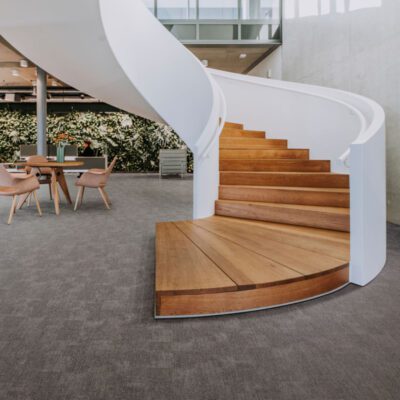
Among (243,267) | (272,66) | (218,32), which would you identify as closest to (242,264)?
(243,267)

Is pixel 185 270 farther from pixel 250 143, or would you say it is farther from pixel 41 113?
pixel 41 113

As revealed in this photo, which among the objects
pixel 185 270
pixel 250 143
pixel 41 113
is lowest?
pixel 185 270

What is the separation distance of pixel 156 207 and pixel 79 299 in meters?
4.15

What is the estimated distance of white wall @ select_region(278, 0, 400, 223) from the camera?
198 inches

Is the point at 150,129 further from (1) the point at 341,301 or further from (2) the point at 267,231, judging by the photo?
(1) the point at 341,301

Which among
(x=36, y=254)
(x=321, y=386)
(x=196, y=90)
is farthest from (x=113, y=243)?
(x=196, y=90)

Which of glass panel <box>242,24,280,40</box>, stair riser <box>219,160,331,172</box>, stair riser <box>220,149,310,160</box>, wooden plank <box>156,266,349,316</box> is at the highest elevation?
glass panel <box>242,24,280,40</box>

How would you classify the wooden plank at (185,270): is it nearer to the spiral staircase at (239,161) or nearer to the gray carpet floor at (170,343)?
the spiral staircase at (239,161)

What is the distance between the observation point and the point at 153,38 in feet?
22.6

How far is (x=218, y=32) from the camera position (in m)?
10.6

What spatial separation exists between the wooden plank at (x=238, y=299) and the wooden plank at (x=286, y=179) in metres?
2.41

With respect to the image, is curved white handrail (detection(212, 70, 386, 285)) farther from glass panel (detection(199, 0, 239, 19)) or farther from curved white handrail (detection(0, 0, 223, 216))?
glass panel (detection(199, 0, 239, 19))

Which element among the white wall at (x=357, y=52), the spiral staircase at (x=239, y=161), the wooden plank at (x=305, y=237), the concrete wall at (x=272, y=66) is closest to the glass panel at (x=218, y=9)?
the concrete wall at (x=272, y=66)

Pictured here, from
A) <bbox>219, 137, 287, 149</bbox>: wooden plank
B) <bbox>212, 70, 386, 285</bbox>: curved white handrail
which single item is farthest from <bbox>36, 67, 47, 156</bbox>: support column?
<bbox>219, 137, 287, 149</bbox>: wooden plank
